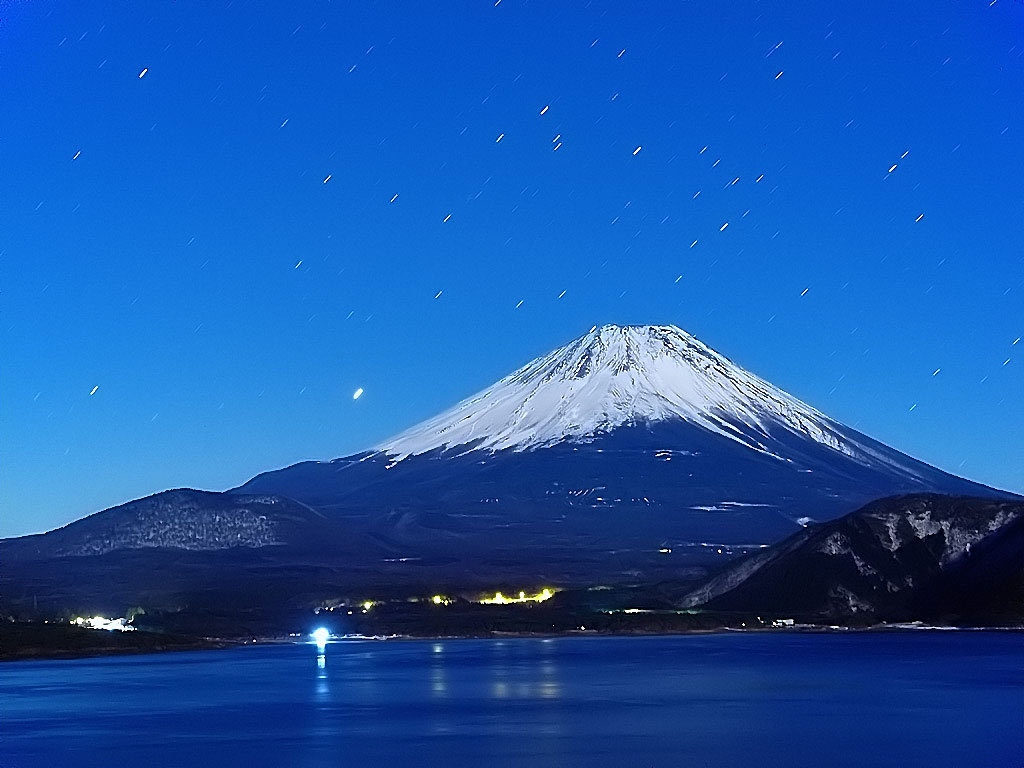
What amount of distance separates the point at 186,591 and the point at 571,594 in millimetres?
48270

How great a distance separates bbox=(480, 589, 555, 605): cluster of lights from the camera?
179 metres

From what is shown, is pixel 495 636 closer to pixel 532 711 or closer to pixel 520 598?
pixel 520 598

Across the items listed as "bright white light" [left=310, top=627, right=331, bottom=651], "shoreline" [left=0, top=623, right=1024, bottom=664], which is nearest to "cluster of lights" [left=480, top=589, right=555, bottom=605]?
"bright white light" [left=310, top=627, right=331, bottom=651]

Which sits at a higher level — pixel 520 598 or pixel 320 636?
pixel 520 598

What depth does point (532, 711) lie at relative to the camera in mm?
62781

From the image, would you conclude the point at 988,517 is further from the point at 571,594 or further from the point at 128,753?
the point at 128,753

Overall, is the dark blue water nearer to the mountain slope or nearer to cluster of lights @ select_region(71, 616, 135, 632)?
the mountain slope

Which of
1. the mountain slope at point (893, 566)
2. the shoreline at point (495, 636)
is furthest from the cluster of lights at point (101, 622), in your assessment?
the mountain slope at point (893, 566)

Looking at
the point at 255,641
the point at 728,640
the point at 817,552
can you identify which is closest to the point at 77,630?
the point at 255,641

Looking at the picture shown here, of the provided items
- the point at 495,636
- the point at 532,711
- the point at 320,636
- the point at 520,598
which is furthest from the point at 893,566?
the point at 532,711

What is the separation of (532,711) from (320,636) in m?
99.9

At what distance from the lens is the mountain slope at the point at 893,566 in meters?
156

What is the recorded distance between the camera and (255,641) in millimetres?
151250

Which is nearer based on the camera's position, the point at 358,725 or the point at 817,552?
the point at 358,725
